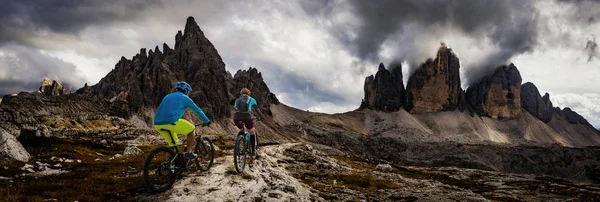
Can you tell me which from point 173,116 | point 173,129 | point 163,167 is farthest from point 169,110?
point 163,167

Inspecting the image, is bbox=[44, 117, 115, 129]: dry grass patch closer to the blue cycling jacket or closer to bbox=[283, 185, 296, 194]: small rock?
bbox=[283, 185, 296, 194]: small rock


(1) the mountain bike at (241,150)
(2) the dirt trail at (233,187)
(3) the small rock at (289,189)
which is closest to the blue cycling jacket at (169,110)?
(2) the dirt trail at (233,187)

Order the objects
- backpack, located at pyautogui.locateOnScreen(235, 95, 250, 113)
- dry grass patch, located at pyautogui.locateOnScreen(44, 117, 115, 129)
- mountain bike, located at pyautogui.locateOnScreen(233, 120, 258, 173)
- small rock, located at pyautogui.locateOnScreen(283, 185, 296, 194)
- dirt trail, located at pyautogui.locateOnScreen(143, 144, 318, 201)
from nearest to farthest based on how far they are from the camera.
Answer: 1. dirt trail, located at pyautogui.locateOnScreen(143, 144, 318, 201)
2. small rock, located at pyautogui.locateOnScreen(283, 185, 296, 194)
3. mountain bike, located at pyautogui.locateOnScreen(233, 120, 258, 173)
4. backpack, located at pyautogui.locateOnScreen(235, 95, 250, 113)
5. dry grass patch, located at pyautogui.locateOnScreen(44, 117, 115, 129)

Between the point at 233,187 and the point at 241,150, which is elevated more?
the point at 241,150

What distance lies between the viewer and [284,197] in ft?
46.0

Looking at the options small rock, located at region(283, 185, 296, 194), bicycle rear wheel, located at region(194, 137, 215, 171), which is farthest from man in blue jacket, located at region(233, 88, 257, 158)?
small rock, located at region(283, 185, 296, 194)

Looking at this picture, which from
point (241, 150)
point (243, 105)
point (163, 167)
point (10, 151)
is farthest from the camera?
point (10, 151)

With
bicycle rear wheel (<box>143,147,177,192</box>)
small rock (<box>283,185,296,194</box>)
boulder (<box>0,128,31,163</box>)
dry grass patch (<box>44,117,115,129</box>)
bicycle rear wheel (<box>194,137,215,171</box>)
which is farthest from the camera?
dry grass patch (<box>44,117,115,129</box>)

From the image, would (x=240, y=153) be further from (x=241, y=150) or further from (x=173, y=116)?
(x=173, y=116)

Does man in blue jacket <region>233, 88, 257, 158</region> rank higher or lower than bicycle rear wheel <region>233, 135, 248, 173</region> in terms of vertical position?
higher

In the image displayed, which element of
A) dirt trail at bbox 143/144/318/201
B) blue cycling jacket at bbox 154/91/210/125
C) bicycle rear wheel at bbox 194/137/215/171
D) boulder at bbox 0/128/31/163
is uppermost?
blue cycling jacket at bbox 154/91/210/125

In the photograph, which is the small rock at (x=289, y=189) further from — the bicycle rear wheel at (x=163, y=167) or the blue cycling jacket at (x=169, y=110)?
the blue cycling jacket at (x=169, y=110)

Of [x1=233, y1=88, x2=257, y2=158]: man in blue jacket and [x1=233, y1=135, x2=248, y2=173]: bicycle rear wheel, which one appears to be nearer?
[x1=233, y1=135, x2=248, y2=173]: bicycle rear wheel

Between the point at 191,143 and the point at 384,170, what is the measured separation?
3188 centimetres
